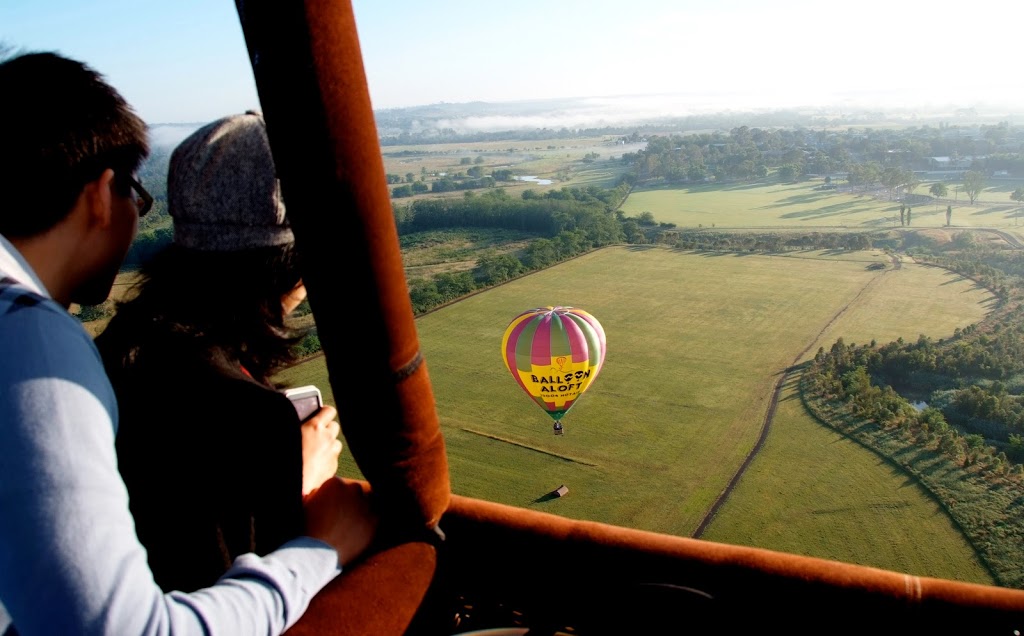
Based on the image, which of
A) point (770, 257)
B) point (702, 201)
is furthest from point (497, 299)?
point (702, 201)

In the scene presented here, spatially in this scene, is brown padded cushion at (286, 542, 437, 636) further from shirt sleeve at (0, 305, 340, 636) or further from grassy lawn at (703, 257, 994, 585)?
grassy lawn at (703, 257, 994, 585)

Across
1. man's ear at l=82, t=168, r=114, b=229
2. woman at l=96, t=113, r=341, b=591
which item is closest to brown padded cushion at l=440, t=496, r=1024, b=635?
woman at l=96, t=113, r=341, b=591

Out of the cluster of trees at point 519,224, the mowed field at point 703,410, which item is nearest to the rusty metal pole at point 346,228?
the mowed field at point 703,410

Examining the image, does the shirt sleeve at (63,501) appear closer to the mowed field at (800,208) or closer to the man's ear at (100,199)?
the man's ear at (100,199)

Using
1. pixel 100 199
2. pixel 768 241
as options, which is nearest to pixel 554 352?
pixel 100 199

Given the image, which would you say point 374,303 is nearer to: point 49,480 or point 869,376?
point 49,480

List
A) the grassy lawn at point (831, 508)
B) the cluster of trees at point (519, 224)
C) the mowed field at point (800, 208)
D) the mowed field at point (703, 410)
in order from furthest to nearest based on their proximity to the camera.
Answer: the mowed field at point (800, 208) < the cluster of trees at point (519, 224) < the mowed field at point (703, 410) < the grassy lawn at point (831, 508)
